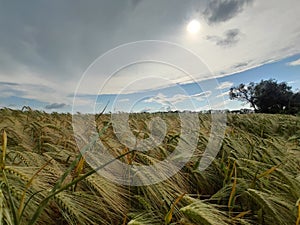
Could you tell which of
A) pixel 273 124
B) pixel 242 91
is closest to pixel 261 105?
pixel 242 91

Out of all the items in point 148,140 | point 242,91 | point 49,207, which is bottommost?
point 49,207

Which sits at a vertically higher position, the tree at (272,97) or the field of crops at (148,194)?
the tree at (272,97)

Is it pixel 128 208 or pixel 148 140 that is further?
pixel 148 140

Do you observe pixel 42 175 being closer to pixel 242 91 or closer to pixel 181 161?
pixel 181 161

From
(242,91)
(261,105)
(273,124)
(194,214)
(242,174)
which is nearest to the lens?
(194,214)

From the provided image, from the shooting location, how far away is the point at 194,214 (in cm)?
89

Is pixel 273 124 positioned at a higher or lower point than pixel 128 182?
higher

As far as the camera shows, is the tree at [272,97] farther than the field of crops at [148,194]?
Yes

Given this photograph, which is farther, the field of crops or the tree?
the tree

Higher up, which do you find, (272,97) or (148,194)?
(272,97)

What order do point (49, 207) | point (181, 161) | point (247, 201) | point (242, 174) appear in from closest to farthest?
point (49, 207)
point (247, 201)
point (242, 174)
point (181, 161)

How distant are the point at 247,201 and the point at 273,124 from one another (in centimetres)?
489

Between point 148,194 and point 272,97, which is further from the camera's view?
point 272,97

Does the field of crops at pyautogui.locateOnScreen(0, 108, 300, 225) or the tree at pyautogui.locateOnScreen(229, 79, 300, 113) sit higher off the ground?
the tree at pyautogui.locateOnScreen(229, 79, 300, 113)
